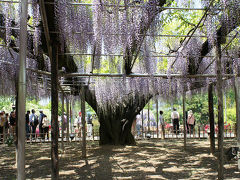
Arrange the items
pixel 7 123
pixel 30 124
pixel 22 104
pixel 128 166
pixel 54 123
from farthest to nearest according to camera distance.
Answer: pixel 30 124, pixel 7 123, pixel 128 166, pixel 54 123, pixel 22 104

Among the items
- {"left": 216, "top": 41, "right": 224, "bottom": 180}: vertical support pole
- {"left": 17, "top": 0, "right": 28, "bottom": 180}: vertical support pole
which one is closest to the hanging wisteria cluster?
{"left": 216, "top": 41, "right": 224, "bottom": 180}: vertical support pole

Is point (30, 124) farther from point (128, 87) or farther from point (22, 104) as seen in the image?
point (22, 104)

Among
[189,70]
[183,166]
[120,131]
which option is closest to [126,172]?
[183,166]

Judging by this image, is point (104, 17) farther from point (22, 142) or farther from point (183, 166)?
point (183, 166)

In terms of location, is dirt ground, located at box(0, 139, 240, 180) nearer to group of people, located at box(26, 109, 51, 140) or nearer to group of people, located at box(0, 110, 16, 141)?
group of people, located at box(0, 110, 16, 141)

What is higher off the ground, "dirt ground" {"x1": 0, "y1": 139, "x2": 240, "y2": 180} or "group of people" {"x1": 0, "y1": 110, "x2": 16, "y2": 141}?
"group of people" {"x1": 0, "y1": 110, "x2": 16, "y2": 141}

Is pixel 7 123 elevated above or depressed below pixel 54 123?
below

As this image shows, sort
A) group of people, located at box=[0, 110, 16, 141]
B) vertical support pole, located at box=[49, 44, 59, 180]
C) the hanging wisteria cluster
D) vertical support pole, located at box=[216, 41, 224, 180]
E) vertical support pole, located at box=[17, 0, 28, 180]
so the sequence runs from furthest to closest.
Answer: group of people, located at box=[0, 110, 16, 141]
the hanging wisteria cluster
vertical support pole, located at box=[216, 41, 224, 180]
vertical support pole, located at box=[49, 44, 59, 180]
vertical support pole, located at box=[17, 0, 28, 180]

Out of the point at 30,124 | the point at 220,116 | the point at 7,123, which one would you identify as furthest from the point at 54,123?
the point at 7,123

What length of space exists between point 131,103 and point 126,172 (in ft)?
14.9

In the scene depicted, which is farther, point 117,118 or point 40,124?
point 40,124

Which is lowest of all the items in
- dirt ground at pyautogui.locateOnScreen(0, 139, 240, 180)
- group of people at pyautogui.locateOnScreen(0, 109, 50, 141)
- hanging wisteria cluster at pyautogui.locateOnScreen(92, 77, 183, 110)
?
dirt ground at pyautogui.locateOnScreen(0, 139, 240, 180)

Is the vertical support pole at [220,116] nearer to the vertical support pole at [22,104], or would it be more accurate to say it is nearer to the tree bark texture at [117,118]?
the vertical support pole at [22,104]

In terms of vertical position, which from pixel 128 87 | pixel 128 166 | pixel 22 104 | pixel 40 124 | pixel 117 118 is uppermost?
pixel 128 87
